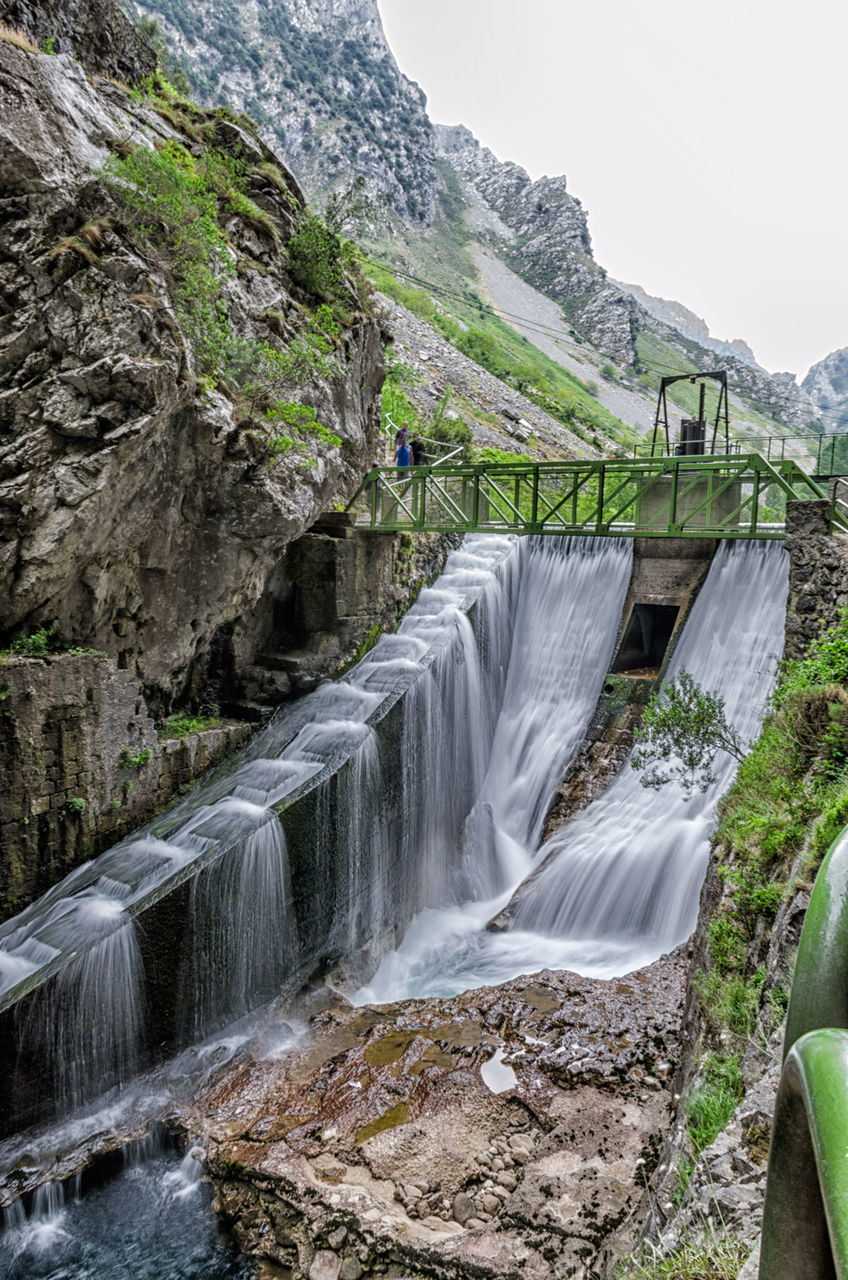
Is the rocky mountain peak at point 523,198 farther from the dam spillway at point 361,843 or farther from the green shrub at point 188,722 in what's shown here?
the green shrub at point 188,722

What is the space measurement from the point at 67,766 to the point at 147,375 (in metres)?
4.61

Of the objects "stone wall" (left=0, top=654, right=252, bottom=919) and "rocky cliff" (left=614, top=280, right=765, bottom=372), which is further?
"rocky cliff" (left=614, top=280, right=765, bottom=372)

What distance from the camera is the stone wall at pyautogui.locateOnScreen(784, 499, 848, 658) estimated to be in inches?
405

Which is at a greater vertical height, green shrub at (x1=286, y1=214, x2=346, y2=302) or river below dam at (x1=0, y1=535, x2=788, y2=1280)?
green shrub at (x1=286, y1=214, x2=346, y2=302)

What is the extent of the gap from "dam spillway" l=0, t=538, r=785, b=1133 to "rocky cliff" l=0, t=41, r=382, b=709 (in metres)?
2.54

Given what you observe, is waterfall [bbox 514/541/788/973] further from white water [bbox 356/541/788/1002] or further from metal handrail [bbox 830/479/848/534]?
metal handrail [bbox 830/479/848/534]

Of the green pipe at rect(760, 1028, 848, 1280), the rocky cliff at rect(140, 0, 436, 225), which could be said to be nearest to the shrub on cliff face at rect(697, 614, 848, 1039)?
the green pipe at rect(760, 1028, 848, 1280)

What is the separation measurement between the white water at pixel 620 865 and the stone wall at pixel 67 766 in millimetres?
4249

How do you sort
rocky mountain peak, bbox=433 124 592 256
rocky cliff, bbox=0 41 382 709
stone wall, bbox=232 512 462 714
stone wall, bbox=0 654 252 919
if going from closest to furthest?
1. rocky cliff, bbox=0 41 382 709
2. stone wall, bbox=0 654 252 919
3. stone wall, bbox=232 512 462 714
4. rocky mountain peak, bbox=433 124 592 256

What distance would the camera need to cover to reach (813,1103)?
1.01 metres

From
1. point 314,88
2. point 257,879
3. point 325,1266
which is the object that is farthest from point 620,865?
point 314,88

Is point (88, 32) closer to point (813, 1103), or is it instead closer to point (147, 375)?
point (147, 375)

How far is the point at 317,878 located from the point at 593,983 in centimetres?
378

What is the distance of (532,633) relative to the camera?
650 inches
